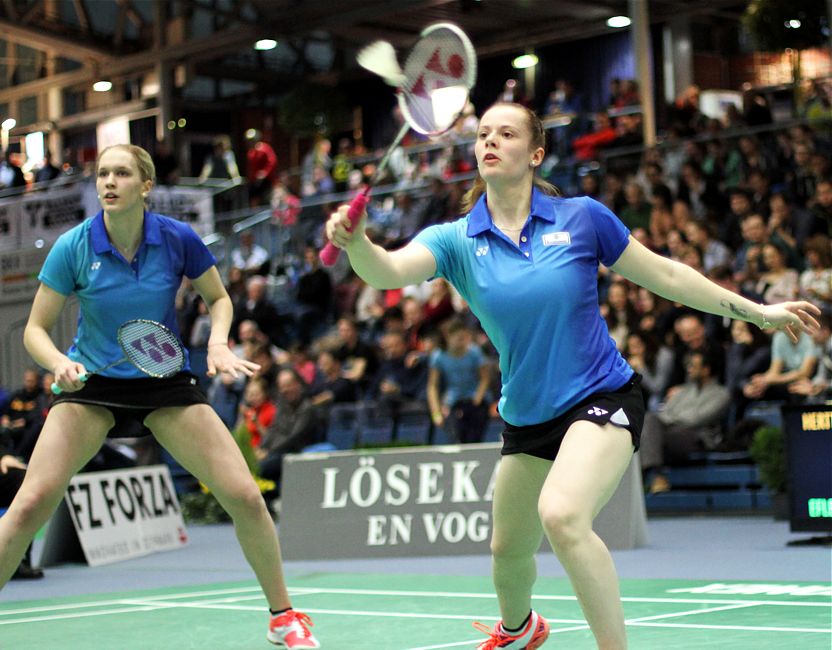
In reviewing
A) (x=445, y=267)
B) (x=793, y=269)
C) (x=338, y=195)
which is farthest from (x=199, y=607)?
(x=338, y=195)

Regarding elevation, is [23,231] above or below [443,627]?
above

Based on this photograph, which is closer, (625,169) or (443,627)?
(443,627)

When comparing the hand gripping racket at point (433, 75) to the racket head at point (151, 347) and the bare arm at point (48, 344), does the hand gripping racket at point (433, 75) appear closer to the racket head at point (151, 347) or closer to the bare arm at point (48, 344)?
the racket head at point (151, 347)

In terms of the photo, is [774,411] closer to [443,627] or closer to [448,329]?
[448,329]

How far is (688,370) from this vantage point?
1262 cm

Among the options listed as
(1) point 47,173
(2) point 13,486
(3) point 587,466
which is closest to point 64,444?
(3) point 587,466

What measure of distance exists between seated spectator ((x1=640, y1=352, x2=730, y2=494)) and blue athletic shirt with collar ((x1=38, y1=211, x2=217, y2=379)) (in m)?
7.14

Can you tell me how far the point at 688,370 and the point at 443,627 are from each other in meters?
6.70

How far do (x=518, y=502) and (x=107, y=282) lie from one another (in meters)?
2.11

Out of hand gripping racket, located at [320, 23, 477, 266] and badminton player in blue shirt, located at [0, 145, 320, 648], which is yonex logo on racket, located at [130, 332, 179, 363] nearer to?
badminton player in blue shirt, located at [0, 145, 320, 648]

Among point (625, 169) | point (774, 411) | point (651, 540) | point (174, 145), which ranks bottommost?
point (651, 540)

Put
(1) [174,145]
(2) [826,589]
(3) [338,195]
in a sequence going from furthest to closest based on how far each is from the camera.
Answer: (1) [174,145], (3) [338,195], (2) [826,589]

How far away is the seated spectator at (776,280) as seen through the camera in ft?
40.5

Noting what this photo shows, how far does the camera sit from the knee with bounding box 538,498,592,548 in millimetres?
3922
